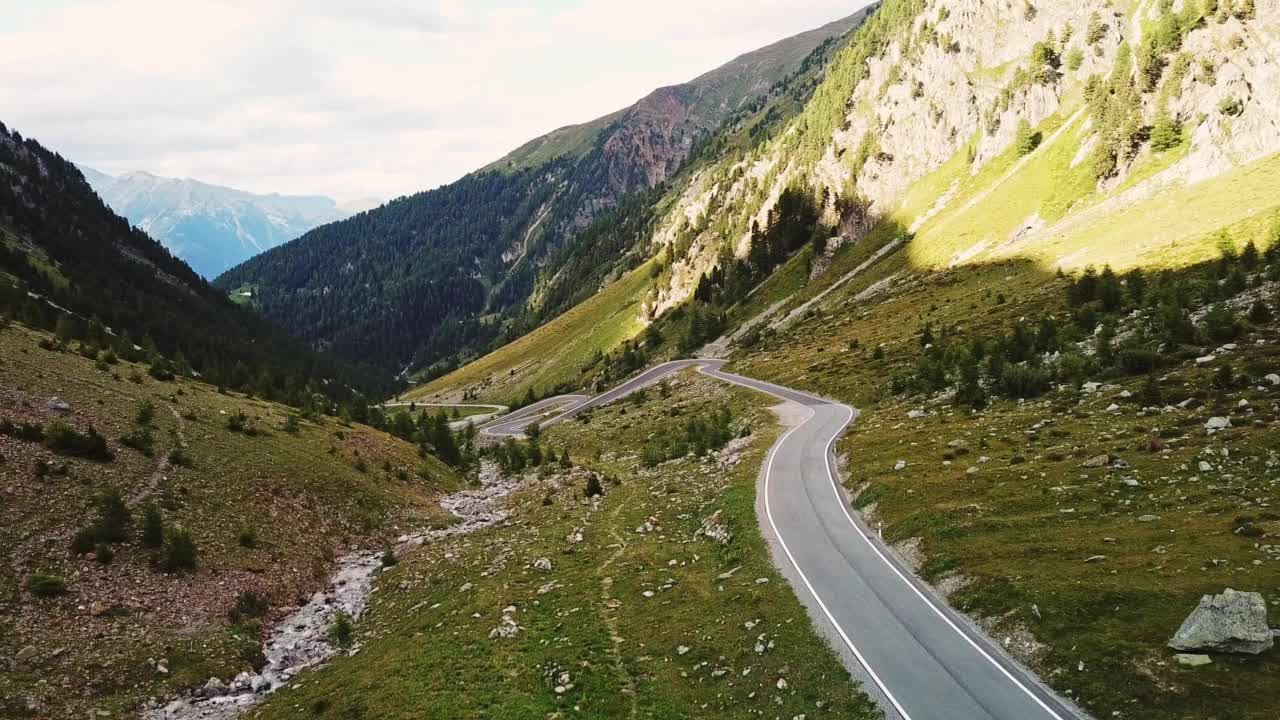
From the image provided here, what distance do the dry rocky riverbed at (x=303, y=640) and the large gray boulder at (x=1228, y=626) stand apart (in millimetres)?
27236

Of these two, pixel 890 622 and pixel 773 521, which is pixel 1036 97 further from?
pixel 890 622

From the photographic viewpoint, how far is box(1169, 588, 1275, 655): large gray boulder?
15.9 meters

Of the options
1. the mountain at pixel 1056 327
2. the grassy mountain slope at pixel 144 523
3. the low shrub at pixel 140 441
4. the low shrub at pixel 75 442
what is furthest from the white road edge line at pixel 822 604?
the low shrub at pixel 75 442

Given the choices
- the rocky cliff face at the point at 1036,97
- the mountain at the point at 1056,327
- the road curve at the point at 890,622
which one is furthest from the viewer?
the rocky cliff face at the point at 1036,97

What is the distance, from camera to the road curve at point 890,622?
17.9 m

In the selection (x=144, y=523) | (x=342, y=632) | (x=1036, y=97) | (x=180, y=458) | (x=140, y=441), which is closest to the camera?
(x=342, y=632)

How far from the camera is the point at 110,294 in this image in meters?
122

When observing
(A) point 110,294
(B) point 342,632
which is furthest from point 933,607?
(A) point 110,294

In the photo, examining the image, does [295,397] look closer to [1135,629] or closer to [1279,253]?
[1135,629]

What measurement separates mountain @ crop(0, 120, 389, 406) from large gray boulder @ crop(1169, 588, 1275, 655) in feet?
203

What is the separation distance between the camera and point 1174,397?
3412cm

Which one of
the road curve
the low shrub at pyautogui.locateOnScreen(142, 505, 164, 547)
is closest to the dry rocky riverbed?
the low shrub at pyautogui.locateOnScreen(142, 505, 164, 547)

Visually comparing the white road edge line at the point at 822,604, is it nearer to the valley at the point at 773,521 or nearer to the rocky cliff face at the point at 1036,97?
the valley at the point at 773,521

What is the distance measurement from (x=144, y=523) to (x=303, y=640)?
10.1 metres
